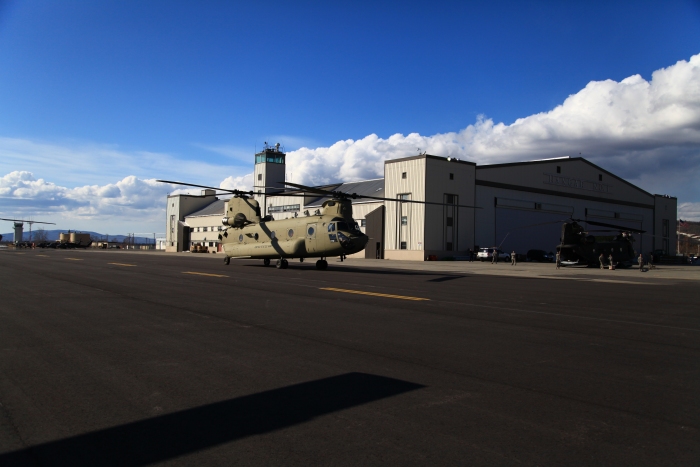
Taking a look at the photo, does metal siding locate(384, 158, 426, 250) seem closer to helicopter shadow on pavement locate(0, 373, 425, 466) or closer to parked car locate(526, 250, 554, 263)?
parked car locate(526, 250, 554, 263)

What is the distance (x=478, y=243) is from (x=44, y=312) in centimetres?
4895

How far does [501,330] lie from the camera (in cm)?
945

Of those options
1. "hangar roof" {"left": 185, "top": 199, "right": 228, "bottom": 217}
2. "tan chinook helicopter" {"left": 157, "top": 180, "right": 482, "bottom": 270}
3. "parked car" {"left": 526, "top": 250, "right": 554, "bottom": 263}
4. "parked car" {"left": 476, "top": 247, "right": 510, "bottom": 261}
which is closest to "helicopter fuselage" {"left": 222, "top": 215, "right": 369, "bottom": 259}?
"tan chinook helicopter" {"left": 157, "top": 180, "right": 482, "bottom": 270}

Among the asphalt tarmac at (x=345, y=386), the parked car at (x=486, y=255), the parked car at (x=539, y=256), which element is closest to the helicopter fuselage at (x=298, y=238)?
the asphalt tarmac at (x=345, y=386)

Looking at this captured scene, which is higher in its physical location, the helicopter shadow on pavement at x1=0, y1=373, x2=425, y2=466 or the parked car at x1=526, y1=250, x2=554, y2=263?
the parked car at x1=526, y1=250, x2=554, y2=263

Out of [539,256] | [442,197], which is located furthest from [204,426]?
[539,256]

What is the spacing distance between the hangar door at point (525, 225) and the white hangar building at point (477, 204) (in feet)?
0.39

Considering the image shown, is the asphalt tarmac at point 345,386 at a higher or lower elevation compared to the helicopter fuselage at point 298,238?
lower

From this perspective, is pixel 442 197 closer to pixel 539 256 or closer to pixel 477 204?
pixel 477 204

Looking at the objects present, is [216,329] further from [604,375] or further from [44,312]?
[604,375]

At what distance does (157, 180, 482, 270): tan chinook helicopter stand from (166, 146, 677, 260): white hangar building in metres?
8.69

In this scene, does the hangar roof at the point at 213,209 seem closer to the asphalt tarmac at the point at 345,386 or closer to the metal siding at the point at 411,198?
the metal siding at the point at 411,198

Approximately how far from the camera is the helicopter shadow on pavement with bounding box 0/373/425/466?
12.9 feet

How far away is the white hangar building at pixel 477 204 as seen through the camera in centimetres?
5128
